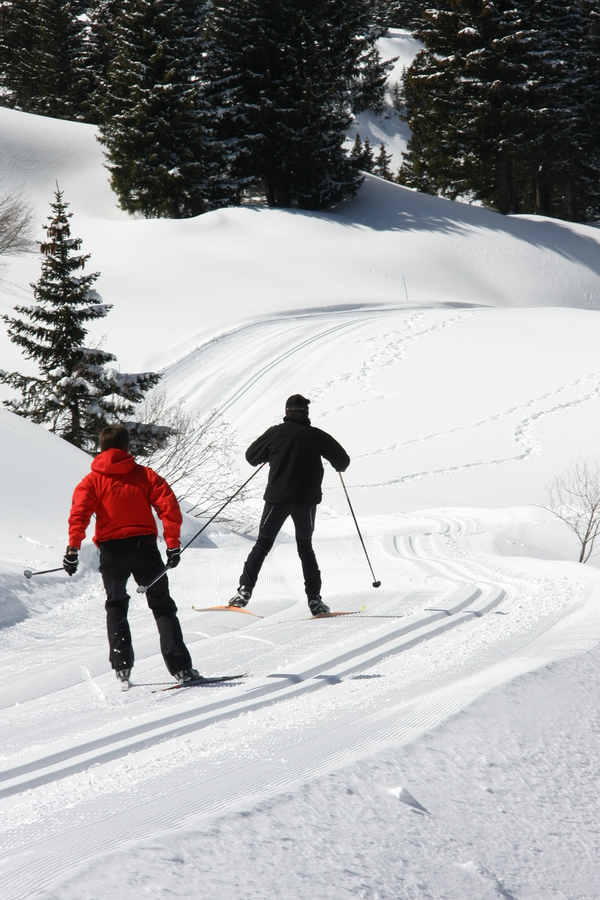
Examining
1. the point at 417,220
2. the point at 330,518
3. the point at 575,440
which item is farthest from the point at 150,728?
the point at 417,220

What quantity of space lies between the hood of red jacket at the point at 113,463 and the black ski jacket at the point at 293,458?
1758 mm

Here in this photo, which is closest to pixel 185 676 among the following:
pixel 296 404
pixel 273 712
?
pixel 273 712

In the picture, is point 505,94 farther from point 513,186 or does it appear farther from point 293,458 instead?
point 293,458

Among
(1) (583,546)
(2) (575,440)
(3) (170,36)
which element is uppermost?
(3) (170,36)

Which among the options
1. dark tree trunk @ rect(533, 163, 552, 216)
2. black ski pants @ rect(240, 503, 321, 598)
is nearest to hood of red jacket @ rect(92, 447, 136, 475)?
black ski pants @ rect(240, 503, 321, 598)

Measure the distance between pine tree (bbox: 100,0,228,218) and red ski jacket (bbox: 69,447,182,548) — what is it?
34799mm

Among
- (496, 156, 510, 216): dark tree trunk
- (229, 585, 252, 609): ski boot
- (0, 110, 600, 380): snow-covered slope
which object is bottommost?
(229, 585, 252, 609): ski boot

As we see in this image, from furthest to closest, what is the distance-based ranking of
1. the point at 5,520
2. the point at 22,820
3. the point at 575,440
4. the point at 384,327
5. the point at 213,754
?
the point at 384,327
the point at 575,440
the point at 5,520
the point at 213,754
the point at 22,820

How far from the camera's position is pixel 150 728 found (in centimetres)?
333

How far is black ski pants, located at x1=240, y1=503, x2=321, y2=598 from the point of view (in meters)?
6.23

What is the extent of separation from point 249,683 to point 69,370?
42.7 feet

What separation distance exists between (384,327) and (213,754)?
86.1ft

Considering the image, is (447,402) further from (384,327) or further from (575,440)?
(384,327)

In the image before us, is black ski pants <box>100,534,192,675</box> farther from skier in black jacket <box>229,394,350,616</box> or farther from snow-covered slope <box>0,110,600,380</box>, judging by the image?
snow-covered slope <box>0,110,600,380</box>
